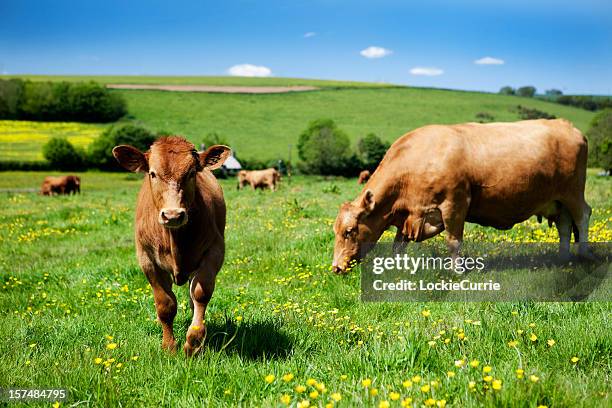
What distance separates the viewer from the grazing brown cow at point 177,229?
14.4 feet

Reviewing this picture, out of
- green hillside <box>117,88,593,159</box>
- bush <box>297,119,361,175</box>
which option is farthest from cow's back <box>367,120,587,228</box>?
green hillside <box>117,88,593,159</box>

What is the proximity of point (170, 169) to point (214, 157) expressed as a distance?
25.1 inches

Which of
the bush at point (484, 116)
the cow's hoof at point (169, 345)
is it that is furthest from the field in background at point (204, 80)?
the cow's hoof at point (169, 345)

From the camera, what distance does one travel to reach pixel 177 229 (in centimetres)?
463

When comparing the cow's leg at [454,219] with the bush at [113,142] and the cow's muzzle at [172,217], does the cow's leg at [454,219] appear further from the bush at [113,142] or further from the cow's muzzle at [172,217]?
the bush at [113,142]

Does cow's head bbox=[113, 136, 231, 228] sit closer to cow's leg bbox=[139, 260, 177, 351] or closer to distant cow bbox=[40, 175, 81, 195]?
cow's leg bbox=[139, 260, 177, 351]

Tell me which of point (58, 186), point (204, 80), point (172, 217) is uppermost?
point (204, 80)

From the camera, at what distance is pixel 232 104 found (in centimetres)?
9331

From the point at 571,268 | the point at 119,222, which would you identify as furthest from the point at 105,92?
the point at 571,268

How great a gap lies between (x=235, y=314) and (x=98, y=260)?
201 inches

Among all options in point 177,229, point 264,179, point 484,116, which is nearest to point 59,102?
point 264,179

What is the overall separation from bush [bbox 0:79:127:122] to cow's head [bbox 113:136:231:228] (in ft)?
278

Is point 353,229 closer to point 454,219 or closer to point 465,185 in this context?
point 454,219

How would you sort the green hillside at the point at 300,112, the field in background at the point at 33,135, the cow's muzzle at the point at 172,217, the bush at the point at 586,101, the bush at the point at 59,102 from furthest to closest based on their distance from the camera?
the bush at the point at 586,101
the bush at the point at 59,102
the green hillside at the point at 300,112
the field in background at the point at 33,135
the cow's muzzle at the point at 172,217
